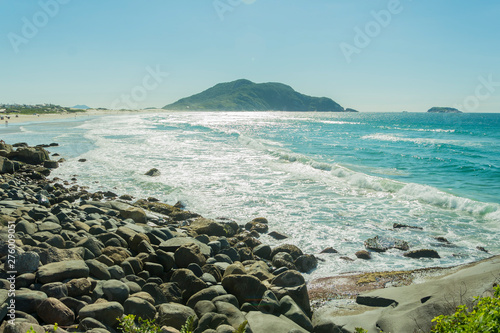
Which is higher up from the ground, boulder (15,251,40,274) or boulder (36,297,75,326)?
boulder (15,251,40,274)

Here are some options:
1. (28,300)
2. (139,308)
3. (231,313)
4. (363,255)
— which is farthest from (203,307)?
(363,255)

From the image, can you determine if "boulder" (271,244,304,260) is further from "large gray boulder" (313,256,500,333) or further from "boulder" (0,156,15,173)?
"boulder" (0,156,15,173)

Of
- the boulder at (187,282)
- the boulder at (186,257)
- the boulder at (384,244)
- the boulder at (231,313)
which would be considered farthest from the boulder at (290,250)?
the boulder at (231,313)

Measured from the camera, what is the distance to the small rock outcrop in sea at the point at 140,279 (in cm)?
518

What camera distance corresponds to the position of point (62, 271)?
5895mm

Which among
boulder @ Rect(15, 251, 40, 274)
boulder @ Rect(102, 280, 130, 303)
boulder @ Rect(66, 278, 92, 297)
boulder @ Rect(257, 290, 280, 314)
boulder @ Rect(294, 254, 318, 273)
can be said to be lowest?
boulder @ Rect(294, 254, 318, 273)

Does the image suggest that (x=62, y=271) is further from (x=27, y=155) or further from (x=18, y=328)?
(x=27, y=155)

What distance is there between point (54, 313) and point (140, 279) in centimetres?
185

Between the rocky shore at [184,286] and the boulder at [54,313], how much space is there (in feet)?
0.04

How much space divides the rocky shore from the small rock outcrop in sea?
2 centimetres

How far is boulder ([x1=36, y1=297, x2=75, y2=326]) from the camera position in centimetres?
496

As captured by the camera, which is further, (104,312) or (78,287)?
(78,287)

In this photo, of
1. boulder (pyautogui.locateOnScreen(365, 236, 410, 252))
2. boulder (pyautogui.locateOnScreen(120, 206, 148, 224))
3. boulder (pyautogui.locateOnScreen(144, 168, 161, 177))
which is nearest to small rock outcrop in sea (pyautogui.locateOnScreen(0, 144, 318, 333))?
boulder (pyautogui.locateOnScreen(120, 206, 148, 224))

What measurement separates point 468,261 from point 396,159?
23173mm
